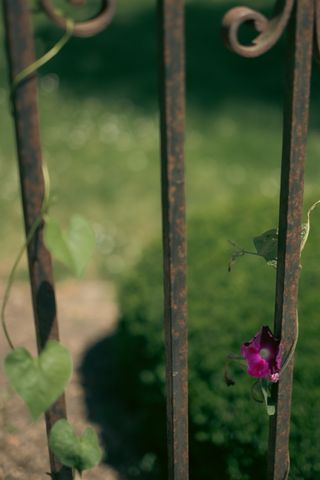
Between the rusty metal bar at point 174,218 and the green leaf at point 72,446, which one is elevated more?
the rusty metal bar at point 174,218

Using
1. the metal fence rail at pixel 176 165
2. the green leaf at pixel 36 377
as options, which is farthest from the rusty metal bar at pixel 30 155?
the green leaf at pixel 36 377

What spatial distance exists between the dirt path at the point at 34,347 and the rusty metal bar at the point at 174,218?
129 centimetres

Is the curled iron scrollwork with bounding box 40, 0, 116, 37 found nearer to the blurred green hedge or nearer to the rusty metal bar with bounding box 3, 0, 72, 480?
the rusty metal bar with bounding box 3, 0, 72, 480

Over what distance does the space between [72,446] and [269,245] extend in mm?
564

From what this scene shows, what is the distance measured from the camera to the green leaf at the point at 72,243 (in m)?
1.25

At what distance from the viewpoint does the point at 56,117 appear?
8.43m

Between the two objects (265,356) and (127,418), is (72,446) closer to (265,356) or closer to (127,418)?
(265,356)

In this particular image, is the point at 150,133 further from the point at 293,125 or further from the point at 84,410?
the point at 293,125

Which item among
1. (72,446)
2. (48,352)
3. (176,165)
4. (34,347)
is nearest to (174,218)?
(176,165)

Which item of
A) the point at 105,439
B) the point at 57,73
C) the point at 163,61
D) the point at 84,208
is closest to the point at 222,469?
the point at 105,439

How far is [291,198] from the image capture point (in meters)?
1.44

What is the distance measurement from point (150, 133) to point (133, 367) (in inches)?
195

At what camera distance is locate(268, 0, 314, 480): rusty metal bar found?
136 cm

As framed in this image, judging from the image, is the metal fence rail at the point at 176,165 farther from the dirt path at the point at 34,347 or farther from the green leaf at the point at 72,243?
the dirt path at the point at 34,347
